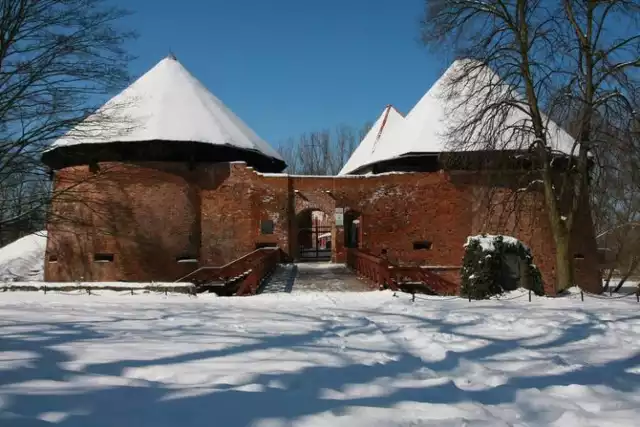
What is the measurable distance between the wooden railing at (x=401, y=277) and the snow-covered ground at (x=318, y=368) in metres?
4.53

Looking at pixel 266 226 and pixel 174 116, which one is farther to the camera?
pixel 174 116

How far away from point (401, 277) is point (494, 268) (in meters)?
4.78

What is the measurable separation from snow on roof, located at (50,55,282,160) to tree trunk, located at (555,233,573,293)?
1253cm

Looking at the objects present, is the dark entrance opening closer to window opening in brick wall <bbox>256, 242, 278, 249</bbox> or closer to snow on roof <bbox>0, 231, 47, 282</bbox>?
window opening in brick wall <bbox>256, 242, 278, 249</bbox>

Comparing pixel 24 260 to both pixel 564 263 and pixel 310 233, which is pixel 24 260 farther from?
pixel 564 263

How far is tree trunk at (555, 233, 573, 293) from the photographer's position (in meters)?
13.4

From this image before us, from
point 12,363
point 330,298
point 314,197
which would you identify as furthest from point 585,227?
point 12,363

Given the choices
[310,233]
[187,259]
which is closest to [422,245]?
[187,259]

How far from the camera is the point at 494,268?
11.2m

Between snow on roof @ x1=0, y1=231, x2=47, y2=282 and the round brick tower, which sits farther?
snow on roof @ x1=0, y1=231, x2=47, y2=282

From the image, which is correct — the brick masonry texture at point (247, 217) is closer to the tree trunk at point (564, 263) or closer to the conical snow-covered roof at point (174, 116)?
the conical snow-covered roof at point (174, 116)

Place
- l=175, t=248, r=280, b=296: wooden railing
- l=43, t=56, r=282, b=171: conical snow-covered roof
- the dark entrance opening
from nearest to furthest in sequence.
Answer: l=175, t=248, r=280, b=296: wooden railing < l=43, t=56, r=282, b=171: conical snow-covered roof < the dark entrance opening

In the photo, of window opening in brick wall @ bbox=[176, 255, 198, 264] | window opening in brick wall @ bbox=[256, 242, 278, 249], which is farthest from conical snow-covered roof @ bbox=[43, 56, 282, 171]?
window opening in brick wall @ bbox=[176, 255, 198, 264]

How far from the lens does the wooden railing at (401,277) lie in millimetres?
12828
